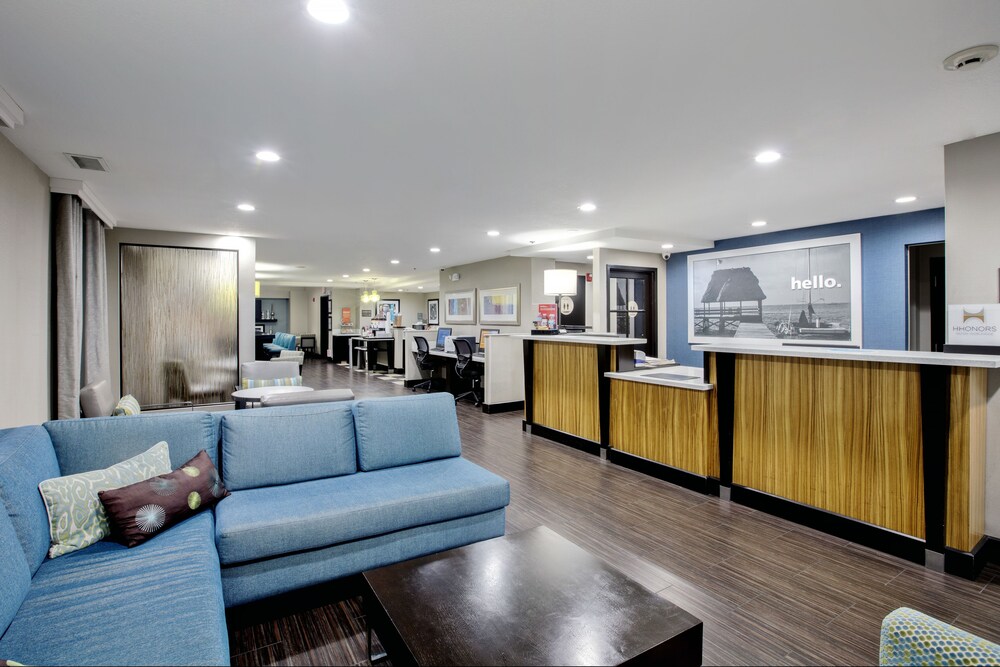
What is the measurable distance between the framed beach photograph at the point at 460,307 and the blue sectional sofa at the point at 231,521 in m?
6.31

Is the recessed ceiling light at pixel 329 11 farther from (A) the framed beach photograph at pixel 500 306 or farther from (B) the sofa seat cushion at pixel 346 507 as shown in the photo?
(A) the framed beach photograph at pixel 500 306

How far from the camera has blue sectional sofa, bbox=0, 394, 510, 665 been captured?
129cm

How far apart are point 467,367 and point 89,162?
5060 mm

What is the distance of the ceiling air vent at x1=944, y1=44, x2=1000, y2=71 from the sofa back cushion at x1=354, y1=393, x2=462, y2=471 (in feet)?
9.56

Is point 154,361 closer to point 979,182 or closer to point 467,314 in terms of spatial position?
point 467,314

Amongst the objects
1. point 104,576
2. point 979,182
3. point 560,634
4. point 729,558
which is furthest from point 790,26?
point 104,576

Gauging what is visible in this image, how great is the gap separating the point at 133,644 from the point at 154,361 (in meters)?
6.07

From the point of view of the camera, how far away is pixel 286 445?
248cm

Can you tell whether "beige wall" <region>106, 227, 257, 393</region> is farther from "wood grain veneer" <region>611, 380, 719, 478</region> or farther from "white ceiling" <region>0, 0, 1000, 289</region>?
"wood grain veneer" <region>611, 380, 719, 478</region>

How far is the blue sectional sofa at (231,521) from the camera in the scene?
1294 millimetres

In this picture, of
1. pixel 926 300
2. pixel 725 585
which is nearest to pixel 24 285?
pixel 725 585

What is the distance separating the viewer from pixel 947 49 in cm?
196

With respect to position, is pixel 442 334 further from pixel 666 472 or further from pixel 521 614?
pixel 521 614

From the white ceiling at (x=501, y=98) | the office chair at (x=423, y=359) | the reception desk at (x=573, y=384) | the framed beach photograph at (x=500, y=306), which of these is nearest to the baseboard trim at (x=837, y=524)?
the reception desk at (x=573, y=384)
